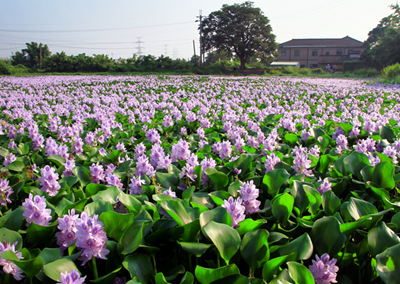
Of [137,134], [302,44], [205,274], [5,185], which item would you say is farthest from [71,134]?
[302,44]

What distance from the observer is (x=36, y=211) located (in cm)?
142

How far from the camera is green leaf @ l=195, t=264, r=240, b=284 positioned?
3.49ft

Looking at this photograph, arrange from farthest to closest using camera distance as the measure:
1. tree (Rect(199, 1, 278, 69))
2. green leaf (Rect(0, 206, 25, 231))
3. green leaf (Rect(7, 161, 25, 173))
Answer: tree (Rect(199, 1, 278, 69))
green leaf (Rect(7, 161, 25, 173))
green leaf (Rect(0, 206, 25, 231))

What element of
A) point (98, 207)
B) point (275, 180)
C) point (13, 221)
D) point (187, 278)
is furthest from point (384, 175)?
point (13, 221)

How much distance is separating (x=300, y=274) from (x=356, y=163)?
151 cm

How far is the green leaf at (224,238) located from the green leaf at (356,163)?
149 centimetres

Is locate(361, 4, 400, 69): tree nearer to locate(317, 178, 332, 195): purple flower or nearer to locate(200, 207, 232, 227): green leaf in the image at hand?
locate(317, 178, 332, 195): purple flower

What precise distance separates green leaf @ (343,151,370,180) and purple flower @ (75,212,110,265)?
2000 millimetres

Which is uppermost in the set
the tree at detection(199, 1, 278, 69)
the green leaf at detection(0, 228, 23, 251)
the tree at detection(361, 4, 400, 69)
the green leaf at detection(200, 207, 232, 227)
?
the tree at detection(199, 1, 278, 69)

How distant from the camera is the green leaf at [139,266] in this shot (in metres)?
1.22

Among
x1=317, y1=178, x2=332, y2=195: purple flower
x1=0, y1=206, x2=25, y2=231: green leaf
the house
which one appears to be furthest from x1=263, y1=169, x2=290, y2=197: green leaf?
the house

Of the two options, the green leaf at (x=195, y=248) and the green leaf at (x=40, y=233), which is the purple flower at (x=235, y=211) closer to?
the green leaf at (x=195, y=248)

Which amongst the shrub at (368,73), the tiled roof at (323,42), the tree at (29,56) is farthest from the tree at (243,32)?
the tree at (29,56)

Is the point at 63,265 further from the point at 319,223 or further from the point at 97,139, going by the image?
the point at 97,139
